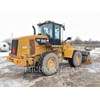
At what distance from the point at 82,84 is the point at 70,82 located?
0.47 meters

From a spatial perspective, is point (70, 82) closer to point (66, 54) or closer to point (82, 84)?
point (82, 84)

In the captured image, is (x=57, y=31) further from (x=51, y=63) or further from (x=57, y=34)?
(x=51, y=63)

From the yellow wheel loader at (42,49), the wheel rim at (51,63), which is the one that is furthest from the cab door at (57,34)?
the wheel rim at (51,63)

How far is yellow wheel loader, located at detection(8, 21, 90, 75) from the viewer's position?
5.93 m

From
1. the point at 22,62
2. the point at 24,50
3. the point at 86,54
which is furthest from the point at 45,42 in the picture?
the point at 86,54

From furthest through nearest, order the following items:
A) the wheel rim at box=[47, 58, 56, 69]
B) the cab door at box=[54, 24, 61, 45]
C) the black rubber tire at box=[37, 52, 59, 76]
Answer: the cab door at box=[54, 24, 61, 45], the wheel rim at box=[47, 58, 56, 69], the black rubber tire at box=[37, 52, 59, 76]

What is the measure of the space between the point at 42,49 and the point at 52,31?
3.63 ft

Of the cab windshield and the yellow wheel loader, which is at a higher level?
the cab windshield

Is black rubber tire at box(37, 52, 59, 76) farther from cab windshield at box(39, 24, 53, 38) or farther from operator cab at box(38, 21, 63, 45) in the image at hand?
cab windshield at box(39, 24, 53, 38)

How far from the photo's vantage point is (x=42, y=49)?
6.39 meters

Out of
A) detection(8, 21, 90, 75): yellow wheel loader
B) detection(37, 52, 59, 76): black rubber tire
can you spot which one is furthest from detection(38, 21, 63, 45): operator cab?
detection(37, 52, 59, 76): black rubber tire

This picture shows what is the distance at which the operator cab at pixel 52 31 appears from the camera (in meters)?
6.87

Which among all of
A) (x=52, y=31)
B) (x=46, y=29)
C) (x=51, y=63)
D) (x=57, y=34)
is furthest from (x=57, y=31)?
(x=51, y=63)

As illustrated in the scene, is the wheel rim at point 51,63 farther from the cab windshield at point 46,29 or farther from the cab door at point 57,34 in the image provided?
the cab windshield at point 46,29
